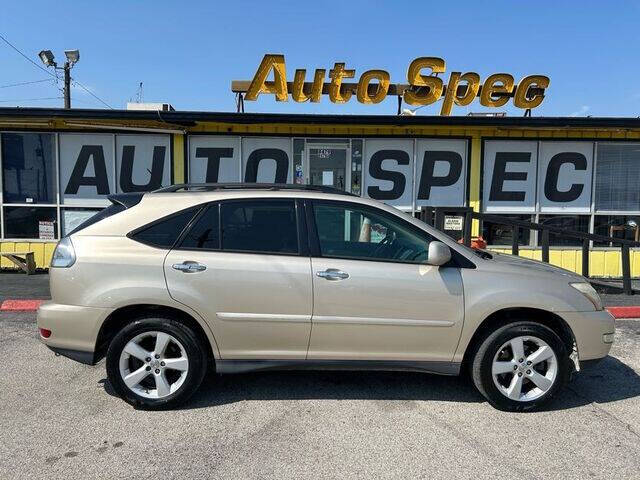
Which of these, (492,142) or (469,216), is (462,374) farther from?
(492,142)

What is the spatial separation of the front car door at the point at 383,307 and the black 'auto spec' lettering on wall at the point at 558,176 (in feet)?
23.2

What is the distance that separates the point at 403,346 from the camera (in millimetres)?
3852

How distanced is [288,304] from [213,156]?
661 centimetres

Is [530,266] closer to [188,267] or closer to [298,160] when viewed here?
[188,267]

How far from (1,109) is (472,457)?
30.4ft

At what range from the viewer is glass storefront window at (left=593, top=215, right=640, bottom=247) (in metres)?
9.98

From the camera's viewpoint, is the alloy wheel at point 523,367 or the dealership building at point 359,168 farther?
the dealership building at point 359,168

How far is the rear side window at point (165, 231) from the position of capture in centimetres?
390

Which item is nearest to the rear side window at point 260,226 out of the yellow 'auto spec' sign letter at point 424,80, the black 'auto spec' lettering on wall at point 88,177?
the yellow 'auto spec' sign letter at point 424,80

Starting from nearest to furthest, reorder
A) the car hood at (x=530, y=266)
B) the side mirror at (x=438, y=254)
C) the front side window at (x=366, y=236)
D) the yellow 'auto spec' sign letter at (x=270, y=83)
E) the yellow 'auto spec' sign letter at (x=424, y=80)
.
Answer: the side mirror at (x=438, y=254), the front side window at (x=366, y=236), the car hood at (x=530, y=266), the yellow 'auto spec' sign letter at (x=270, y=83), the yellow 'auto spec' sign letter at (x=424, y=80)

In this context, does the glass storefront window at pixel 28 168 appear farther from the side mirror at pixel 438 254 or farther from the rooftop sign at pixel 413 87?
the side mirror at pixel 438 254

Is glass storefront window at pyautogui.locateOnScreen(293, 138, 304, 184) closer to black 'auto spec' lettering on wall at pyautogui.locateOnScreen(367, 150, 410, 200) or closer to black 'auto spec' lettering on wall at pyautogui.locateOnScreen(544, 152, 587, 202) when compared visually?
black 'auto spec' lettering on wall at pyautogui.locateOnScreen(367, 150, 410, 200)

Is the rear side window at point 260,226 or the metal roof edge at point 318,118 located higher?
the metal roof edge at point 318,118

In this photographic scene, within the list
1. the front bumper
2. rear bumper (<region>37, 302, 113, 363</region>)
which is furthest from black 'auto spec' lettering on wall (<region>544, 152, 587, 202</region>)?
rear bumper (<region>37, 302, 113, 363</region>)
